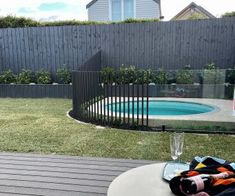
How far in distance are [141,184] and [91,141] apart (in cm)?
280

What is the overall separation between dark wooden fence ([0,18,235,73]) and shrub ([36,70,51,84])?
0.51 meters

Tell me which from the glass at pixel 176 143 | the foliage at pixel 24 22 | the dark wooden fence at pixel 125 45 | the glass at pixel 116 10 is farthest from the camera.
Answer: the glass at pixel 116 10

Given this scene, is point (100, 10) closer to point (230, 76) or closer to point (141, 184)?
point (230, 76)

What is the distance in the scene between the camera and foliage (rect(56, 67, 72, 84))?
9.51 metres

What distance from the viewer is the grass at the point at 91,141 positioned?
396cm

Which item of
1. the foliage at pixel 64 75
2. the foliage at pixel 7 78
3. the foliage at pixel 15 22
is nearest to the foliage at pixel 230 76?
the foliage at pixel 64 75

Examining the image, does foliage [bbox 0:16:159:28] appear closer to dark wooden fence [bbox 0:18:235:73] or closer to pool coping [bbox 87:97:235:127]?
dark wooden fence [bbox 0:18:235:73]

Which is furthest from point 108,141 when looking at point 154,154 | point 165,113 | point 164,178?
point 164,178

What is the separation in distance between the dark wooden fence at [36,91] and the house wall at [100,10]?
10800 millimetres

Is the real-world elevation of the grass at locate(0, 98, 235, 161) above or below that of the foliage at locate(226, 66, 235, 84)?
below

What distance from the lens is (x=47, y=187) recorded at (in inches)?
111

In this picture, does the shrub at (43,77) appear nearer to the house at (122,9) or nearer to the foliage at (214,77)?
the foliage at (214,77)


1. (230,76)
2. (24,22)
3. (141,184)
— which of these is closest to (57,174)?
(141,184)

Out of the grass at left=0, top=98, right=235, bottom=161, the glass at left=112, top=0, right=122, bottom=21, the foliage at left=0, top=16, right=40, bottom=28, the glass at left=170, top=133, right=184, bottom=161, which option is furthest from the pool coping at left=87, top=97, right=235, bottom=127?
the glass at left=112, top=0, right=122, bottom=21
